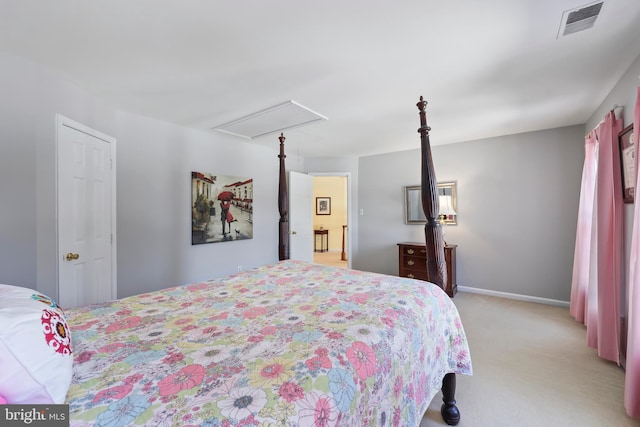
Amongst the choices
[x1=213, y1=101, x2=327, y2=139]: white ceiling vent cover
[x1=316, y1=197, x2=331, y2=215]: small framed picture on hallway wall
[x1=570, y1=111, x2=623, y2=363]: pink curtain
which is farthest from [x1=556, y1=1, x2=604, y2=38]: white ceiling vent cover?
[x1=316, y1=197, x2=331, y2=215]: small framed picture on hallway wall

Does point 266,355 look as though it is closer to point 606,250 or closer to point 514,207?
point 606,250

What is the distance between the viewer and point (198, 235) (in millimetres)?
3455

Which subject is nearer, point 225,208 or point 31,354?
point 31,354

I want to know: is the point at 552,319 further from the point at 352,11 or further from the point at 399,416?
the point at 352,11

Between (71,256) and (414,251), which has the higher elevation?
(71,256)

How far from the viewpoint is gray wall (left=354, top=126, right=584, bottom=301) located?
3.37 m

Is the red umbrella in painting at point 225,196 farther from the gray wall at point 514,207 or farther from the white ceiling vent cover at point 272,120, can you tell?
the gray wall at point 514,207

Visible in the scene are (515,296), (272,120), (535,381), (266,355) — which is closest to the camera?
(266,355)

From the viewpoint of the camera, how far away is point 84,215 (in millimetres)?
2346

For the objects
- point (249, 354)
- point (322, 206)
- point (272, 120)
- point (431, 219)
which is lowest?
point (249, 354)

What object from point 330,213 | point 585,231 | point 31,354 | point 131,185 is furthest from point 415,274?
point 330,213

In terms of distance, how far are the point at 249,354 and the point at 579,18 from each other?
2.38 meters

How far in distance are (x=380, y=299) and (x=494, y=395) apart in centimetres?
122

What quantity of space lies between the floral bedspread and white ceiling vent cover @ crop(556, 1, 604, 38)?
1717 millimetres
